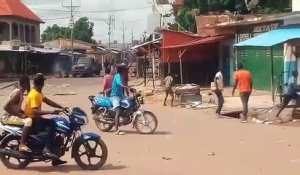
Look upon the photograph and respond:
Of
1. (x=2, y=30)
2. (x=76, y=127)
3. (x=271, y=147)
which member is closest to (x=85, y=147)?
(x=76, y=127)

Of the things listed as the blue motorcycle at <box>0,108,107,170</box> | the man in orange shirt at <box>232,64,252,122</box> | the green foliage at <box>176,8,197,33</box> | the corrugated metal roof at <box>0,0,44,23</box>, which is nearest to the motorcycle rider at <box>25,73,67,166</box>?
the blue motorcycle at <box>0,108,107,170</box>

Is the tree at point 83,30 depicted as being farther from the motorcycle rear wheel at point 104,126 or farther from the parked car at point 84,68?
the motorcycle rear wheel at point 104,126

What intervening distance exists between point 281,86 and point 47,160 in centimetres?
1300

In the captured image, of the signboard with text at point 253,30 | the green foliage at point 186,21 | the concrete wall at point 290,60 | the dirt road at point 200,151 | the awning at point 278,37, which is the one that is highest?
the green foliage at point 186,21

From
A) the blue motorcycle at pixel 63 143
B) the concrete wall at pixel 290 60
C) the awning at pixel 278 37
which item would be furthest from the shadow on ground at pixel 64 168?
the concrete wall at pixel 290 60

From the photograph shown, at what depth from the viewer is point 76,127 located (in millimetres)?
9461

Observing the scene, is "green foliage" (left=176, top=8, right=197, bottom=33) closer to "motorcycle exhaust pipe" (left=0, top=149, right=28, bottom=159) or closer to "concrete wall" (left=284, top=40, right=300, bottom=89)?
"concrete wall" (left=284, top=40, right=300, bottom=89)

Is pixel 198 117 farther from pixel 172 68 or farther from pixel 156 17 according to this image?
pixel 156 17

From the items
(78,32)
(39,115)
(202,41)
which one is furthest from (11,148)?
(78,32)

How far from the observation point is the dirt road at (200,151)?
31.0ft

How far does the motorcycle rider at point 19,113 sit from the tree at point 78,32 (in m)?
117

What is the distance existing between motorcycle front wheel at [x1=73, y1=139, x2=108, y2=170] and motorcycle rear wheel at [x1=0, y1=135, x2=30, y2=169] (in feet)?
2.65

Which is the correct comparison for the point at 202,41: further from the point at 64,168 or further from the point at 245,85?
the point at 64,168

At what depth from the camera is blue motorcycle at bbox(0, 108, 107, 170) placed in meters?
9.40
